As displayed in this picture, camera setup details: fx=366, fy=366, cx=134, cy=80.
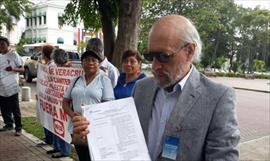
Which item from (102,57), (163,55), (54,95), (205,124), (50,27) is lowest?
(54,95)

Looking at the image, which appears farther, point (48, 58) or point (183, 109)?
point (48, 58)

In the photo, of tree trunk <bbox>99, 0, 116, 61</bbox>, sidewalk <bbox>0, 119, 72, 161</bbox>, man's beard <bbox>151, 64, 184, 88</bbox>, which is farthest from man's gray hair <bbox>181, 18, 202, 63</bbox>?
tree trunk <bbox>99, 0, 116, 61</bbox>

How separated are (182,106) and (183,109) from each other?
0.02 metres

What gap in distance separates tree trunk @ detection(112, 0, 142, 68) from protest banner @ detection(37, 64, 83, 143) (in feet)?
4.50

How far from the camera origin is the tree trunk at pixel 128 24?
6.78 metres

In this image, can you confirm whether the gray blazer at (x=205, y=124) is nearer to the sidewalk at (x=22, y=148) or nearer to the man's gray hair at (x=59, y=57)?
the sidewalk at (x=22, y=148)

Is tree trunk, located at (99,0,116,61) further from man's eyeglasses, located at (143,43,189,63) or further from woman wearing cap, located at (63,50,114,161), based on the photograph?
man's eyeglasses, located at (143,43,189,63)

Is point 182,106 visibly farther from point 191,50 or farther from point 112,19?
point 112,19

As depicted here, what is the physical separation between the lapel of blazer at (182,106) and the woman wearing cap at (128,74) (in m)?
2.54

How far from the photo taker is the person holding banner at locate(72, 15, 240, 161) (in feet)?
5.89

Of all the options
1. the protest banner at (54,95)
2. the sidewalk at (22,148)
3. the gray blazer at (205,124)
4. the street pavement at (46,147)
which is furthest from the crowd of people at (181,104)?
the street pavement at (46,147)

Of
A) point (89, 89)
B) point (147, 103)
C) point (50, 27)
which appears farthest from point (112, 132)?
point (50, 27)

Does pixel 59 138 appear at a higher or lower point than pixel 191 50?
lower

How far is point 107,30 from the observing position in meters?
7.82
